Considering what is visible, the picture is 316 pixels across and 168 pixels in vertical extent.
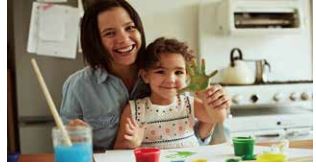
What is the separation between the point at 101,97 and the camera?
0.75 meters

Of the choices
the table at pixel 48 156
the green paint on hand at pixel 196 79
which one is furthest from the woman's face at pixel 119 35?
the table at pixel 48 156

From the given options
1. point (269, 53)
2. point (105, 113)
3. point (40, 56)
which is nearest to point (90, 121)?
point (105, 113)

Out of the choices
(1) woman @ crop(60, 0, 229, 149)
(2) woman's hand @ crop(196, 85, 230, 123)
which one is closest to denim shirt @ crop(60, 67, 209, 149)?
(1) woman @ crop(60, 0, 229, 149)

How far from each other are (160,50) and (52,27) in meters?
0.20

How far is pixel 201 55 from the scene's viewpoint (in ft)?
2.55

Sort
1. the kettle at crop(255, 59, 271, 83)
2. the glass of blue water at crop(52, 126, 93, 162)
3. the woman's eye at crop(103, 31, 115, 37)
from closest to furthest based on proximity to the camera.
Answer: the glass of blue water at crop(52, 126, 93, 162) < the woman's eye at crop(103, 31, 115, 37) < the kettle at crop(255, 59, 271, 83)

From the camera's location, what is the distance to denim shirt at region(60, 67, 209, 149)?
0.74m

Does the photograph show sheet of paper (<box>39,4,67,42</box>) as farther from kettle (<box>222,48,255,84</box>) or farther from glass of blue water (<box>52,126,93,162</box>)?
kettle (<box>222,48,255,84</box>)

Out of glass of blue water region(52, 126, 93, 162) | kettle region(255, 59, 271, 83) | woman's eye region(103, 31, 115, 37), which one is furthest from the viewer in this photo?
kettle region(255, 59, 271, 83)

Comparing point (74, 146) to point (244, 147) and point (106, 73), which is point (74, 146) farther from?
point (244, 147)

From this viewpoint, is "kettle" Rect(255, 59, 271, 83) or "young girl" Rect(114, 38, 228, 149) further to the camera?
"kettle" Rect(255, 59, 271, 83)

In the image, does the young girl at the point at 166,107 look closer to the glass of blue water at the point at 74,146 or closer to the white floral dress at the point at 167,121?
the white floral dress at the point at 167,121
